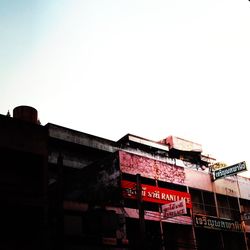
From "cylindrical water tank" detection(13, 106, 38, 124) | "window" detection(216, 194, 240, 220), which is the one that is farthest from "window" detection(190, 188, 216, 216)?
"cylindrical water tank" detection(13, 106, 38, 124)

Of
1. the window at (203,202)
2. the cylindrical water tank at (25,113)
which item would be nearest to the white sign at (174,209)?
the window at (203,202)

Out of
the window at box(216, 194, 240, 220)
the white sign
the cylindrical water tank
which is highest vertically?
the cylindrical water tank

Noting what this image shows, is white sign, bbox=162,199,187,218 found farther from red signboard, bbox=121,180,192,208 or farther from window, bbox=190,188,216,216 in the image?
window, bbox=190,188,216,216

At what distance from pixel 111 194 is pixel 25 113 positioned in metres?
7.66

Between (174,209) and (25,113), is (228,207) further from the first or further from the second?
(25,113)

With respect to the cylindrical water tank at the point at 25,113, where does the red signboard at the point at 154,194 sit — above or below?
below

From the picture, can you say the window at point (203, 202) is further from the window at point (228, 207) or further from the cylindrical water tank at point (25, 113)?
the cylindrical water tank at point (25, 113)

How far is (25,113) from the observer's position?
862 inches

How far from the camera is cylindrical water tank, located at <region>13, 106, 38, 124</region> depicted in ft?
71.5

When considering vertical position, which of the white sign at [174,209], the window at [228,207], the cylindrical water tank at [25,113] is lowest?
the white sign at [174,209]

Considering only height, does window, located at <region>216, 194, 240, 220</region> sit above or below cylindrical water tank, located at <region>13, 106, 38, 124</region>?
below

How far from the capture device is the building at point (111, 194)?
704 inches

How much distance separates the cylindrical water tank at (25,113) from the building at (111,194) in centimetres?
6

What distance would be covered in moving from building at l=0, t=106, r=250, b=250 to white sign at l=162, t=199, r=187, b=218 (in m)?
0.06
